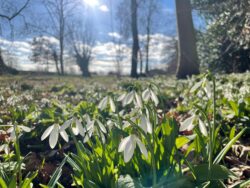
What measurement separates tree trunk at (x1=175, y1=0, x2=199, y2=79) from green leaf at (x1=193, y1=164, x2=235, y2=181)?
8.13 metres

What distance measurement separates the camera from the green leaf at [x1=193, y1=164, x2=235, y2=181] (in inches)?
59.8

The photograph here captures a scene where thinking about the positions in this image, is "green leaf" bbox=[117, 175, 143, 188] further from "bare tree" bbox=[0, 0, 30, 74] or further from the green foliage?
the green foliage

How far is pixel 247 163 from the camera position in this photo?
221 centimetres

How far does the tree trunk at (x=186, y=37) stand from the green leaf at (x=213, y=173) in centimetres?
813

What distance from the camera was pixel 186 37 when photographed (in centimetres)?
931

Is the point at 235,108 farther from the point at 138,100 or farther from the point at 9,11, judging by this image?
the point at 9,11

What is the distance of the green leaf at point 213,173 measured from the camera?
152 cm

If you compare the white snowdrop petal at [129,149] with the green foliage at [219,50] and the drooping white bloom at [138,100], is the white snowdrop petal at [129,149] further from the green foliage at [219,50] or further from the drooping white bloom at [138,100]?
the green foliage at [219,50]

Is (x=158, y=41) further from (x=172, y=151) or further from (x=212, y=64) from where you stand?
(x=172, y=151)

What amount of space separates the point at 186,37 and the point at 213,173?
8.22 m

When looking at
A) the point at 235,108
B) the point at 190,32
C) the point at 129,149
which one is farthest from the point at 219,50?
the point at 129,149

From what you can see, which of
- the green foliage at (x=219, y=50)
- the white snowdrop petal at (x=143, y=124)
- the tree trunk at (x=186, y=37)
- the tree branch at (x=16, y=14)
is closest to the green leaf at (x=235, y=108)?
the white snowdrop petal at (x=143, y=124)

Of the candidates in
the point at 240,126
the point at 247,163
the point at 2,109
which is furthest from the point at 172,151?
the point at 2,109

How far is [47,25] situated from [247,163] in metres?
4.43
